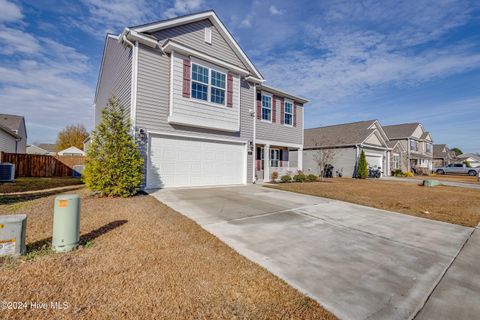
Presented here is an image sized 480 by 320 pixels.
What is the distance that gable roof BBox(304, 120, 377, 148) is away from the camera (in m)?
24.4

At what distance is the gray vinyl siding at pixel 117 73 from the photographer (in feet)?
33.1

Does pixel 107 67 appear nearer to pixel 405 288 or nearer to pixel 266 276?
pixel 266 276

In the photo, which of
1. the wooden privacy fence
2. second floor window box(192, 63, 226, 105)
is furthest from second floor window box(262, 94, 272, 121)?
the wooden privacy fence

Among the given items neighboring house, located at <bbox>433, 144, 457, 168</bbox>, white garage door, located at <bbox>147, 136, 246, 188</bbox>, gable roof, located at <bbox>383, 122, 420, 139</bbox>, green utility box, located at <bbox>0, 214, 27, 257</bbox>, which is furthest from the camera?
neighboring house, located at <bbox>433, 144, 457, 168</bbox>

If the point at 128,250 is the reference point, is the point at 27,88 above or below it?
above

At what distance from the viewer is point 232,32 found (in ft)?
41.3

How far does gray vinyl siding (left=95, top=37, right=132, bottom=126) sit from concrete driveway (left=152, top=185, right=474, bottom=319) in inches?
239

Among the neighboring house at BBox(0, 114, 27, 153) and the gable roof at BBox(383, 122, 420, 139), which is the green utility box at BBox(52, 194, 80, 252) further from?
the gable roof at BBox(383, 122, 420, 139)

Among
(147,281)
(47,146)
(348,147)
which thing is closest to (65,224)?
(147,281)

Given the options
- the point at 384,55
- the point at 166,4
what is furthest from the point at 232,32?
the point at 384,55

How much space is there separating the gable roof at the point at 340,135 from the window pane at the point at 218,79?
17.9 meters

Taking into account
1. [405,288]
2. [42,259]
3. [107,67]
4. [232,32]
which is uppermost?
[232,32]

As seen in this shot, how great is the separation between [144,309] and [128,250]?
1.66m

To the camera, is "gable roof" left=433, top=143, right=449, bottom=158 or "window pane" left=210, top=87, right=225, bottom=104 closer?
"window pane" left=210, top=87, right=225, bottom=104
